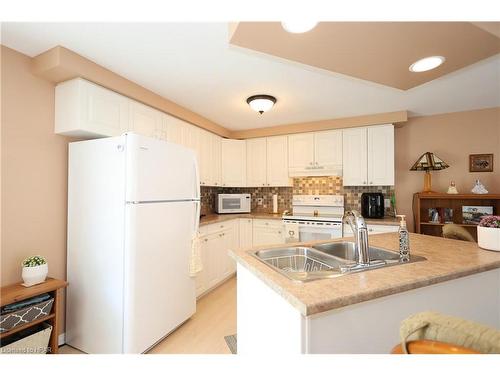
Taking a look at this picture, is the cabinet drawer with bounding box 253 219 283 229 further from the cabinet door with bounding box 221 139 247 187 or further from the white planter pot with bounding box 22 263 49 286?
the white planter pot with bounding box 22 263 49 286

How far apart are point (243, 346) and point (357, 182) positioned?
8.75ft

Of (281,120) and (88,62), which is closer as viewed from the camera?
(88,62)

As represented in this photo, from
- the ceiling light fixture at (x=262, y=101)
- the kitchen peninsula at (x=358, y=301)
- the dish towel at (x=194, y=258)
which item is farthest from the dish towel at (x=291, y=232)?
the kitchen peninsula at (x=358, y=301)

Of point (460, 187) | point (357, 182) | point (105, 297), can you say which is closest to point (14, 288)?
point (105, 297)

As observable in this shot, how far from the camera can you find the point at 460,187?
3.13m

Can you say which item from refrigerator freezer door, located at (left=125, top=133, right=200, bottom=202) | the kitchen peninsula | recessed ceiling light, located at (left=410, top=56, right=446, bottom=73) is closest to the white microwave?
refrigerator freezer door, located at (left=125, top=133, right=200, bottom=202)

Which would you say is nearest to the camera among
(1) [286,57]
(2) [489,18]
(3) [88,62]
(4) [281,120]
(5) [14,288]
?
(2) [489,18]

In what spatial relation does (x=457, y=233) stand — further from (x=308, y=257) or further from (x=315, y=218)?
(x=315, y=218)

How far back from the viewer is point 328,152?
11.6 feet

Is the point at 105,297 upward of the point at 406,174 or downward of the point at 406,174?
A: downward

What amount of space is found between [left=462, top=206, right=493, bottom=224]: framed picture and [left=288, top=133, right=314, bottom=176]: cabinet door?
1.96m
